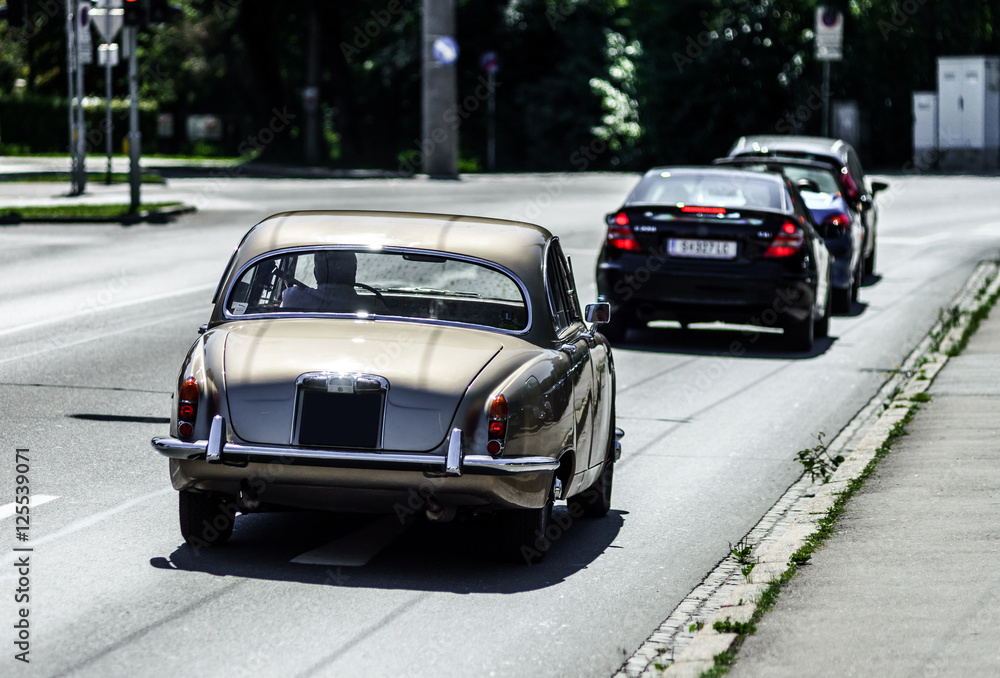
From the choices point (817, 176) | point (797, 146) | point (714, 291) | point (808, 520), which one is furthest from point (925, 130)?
point (808, 520)

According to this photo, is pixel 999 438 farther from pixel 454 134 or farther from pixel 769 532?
pixel 454 134

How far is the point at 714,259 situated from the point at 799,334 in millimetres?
1071

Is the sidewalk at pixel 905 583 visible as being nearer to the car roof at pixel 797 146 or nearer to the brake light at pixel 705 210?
the brake light at pixel 705 210

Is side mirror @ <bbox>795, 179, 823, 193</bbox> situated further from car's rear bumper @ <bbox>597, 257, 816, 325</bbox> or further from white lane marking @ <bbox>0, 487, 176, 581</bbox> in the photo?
white lane marking @ <bbox>0, 487, 176, 581</bbox>

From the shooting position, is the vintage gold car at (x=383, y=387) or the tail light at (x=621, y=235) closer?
the vintage gold car at (x=383, y=387)

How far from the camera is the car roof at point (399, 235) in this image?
6.96 m

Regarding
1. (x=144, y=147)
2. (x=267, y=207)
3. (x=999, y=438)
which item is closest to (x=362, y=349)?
(x=999, y=438)

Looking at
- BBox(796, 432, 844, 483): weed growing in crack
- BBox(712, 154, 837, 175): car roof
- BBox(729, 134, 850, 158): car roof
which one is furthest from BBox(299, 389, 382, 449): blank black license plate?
BBox(729, 134, 850, 158): car roof

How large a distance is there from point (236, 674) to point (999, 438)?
5.81 m

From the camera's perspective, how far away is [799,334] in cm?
1428

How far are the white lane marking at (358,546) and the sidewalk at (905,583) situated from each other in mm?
1735

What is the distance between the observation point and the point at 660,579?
6.57m

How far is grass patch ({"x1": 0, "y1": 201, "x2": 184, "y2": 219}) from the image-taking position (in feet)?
85.0

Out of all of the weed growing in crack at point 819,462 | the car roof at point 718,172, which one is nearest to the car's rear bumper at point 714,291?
the car roof at point 718,172
